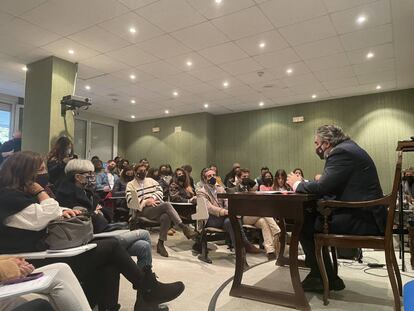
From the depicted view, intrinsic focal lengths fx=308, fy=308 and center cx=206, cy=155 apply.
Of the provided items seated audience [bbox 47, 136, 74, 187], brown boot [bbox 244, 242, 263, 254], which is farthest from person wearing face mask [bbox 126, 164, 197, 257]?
seated audience [bbox 47, 136, 74, 187]

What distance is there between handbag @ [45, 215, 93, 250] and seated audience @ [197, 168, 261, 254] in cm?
204

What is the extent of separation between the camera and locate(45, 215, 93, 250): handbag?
1.75 metres

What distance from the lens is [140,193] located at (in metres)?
4.46

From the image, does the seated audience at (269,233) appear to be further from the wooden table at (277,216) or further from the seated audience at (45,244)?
the seated audience at (45,244)

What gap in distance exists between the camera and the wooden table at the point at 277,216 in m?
2.27

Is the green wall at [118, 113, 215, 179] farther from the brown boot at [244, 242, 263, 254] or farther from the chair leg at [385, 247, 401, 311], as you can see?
the chair leg at [385, 247, 401, 311]

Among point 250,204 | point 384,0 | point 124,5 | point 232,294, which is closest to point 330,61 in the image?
point 384,0

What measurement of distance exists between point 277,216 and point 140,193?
258cm

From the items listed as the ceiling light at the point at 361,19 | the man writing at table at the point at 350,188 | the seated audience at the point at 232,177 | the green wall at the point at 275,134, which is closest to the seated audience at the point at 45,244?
the man writing at table at the point at 350,188

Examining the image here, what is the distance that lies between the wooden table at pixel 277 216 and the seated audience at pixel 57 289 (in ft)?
4.53

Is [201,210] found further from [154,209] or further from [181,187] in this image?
[181,187]

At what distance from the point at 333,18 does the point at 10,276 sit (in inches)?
179

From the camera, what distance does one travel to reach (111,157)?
10.8 m

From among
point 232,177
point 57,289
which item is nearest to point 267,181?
point 232,177
